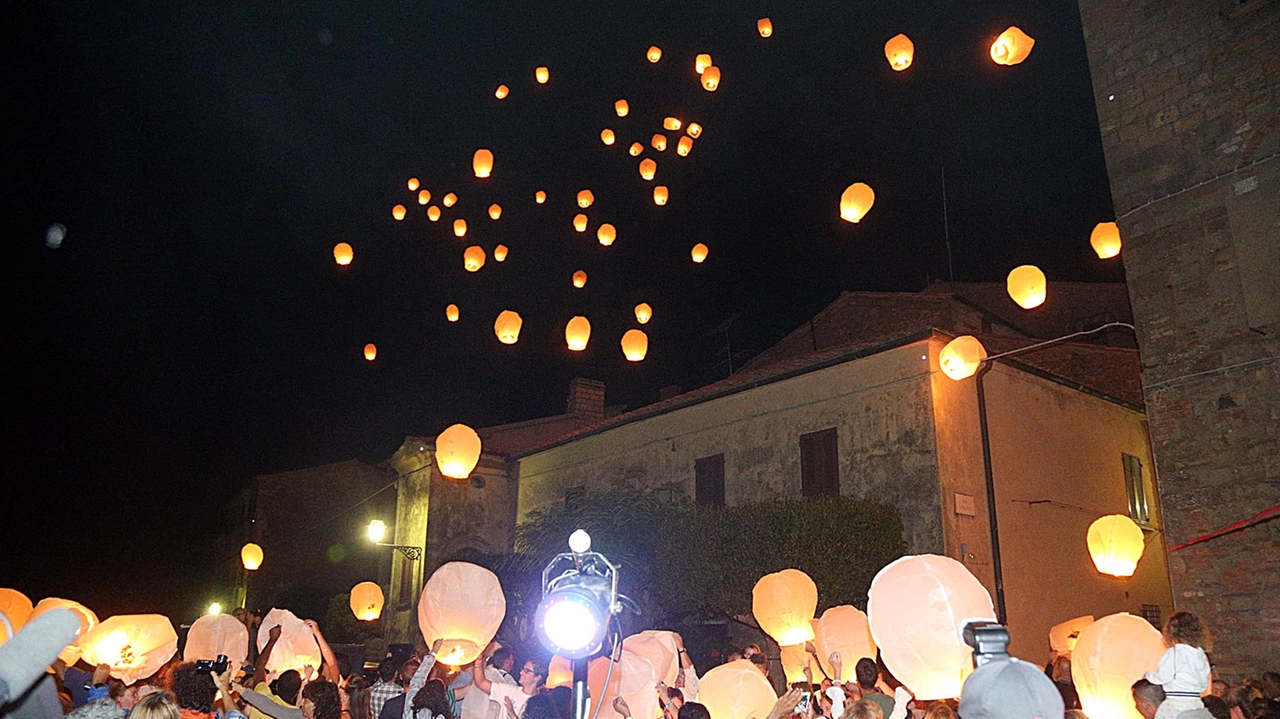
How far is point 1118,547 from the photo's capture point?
34.5 feet

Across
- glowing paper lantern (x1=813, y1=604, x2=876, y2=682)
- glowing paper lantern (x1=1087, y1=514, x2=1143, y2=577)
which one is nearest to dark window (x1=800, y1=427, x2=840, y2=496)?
glowing paper lantern (x1=1087, y1=514, x2=1143, y2=577)

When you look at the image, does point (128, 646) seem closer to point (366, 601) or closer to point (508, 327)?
point (508, 327)

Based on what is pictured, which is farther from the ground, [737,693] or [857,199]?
[857,199]

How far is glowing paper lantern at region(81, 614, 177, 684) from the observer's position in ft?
23.3

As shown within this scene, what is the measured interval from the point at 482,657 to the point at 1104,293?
22.6 m

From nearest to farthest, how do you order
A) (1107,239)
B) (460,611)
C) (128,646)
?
1. (460,611)
2. (128,646)
3. (1107,239)

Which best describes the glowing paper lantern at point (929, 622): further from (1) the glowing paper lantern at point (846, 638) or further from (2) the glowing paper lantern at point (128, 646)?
(2) the glowing paper lantern at point (128, 646)

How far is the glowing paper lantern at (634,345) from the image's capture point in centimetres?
1569

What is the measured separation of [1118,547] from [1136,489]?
799cm

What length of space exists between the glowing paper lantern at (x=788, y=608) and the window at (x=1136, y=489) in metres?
10.6

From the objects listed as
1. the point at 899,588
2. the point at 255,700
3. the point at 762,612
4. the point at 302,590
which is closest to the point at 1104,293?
the point at 762,612

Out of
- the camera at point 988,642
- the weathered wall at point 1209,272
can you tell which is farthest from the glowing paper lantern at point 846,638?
the camera at point 988,642

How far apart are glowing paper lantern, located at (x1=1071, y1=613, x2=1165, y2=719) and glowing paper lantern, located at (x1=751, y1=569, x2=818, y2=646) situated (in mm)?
4047

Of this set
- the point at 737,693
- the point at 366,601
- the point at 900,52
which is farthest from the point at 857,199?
the point at 366,601
